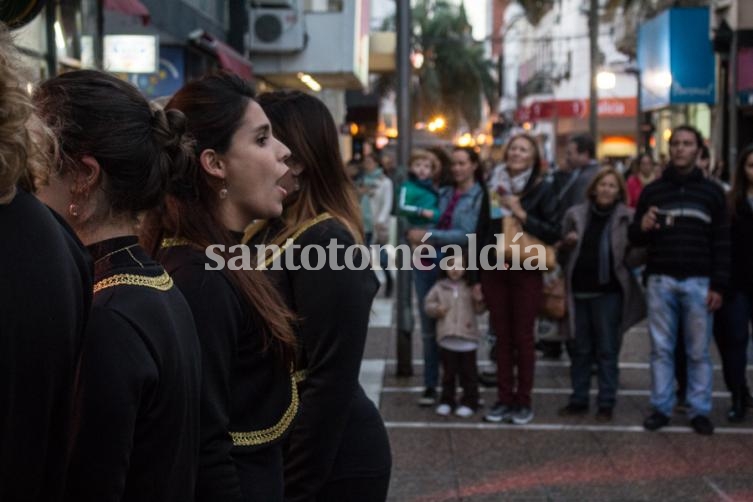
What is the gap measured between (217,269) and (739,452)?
5.84 metres

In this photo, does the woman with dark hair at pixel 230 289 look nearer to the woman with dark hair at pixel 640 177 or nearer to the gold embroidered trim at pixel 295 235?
the gold embroidered trim at pixel 295 235

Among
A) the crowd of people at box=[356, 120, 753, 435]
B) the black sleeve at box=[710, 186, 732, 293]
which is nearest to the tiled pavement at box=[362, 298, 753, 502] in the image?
the crowd of people at box=[356, 120, 753, 435]

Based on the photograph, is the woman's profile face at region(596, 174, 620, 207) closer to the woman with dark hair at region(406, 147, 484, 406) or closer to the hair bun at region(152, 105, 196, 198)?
the woman with dark hair at region(406, 147, 484, 406)

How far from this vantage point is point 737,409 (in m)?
8.76

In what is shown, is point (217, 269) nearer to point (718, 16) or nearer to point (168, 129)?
point (168, 129)

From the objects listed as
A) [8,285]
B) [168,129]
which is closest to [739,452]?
[168,129]

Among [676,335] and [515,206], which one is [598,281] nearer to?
[676,335]

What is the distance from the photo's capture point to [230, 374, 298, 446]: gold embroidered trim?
2.67m

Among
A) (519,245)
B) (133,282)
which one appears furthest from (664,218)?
(133,282)

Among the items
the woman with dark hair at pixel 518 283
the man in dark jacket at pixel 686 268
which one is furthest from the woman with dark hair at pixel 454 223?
the man in dark jacket at pixel 686 268

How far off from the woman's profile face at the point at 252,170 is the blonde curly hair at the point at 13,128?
1.10 metres

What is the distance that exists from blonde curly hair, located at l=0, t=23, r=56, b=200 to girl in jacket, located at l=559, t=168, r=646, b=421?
7.47 m

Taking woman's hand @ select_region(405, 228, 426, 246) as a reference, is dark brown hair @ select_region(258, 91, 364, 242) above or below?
above

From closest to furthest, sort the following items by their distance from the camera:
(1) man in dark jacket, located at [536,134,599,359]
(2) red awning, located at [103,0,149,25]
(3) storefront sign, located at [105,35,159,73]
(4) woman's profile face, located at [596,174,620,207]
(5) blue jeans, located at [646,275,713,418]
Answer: (5) blue jeans, located at [646,275,713,418]
(4) woman's profile face, located at [596,174,620,207]
(2) red awning, located at [103,0,149,25]
(1) man in dark jacket, located at [536,134,599,359]
(3) storefront sign, located at [105,35,159,73]
